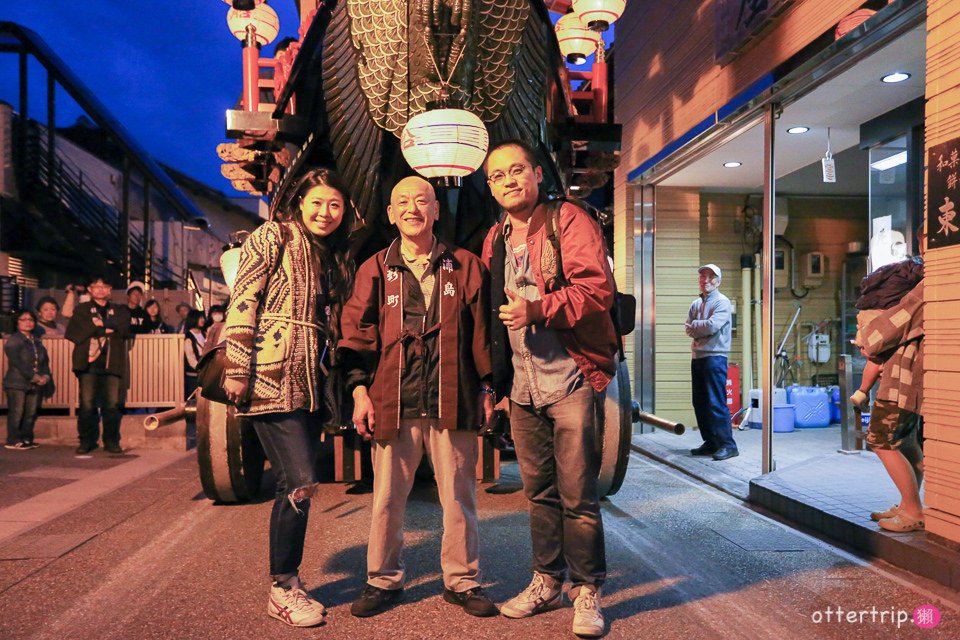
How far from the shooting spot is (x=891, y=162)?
632cm

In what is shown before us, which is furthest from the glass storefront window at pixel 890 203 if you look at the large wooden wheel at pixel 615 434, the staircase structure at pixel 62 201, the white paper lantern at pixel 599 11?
the staircase structure at pixel 62 201

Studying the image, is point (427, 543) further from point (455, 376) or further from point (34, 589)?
point (34, 589)

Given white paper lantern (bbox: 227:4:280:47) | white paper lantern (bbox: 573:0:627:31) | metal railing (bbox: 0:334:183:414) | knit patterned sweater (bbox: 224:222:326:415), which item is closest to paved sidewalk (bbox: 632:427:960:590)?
knit patterned sweater (bbox: 224:222:326:415)

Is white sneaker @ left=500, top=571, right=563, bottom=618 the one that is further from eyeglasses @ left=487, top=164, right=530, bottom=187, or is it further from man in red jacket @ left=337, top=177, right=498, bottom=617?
eyeglasses @ left=487, top=164, right=530, bottom=187

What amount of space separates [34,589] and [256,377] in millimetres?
1485

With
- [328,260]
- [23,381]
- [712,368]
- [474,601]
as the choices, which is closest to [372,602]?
[474,601]

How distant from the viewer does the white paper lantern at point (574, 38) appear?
6590 millimetres

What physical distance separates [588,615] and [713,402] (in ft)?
14.2

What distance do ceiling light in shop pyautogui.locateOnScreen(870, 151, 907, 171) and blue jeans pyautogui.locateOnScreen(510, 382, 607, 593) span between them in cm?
499

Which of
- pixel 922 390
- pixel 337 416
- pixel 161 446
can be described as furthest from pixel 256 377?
pixel 161 446

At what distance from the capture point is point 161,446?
7703 mm

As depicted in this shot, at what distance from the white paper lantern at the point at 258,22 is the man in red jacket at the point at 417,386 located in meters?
4.81

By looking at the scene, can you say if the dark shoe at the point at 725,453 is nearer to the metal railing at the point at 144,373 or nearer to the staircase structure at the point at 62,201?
the metal railing at the point at 144,373

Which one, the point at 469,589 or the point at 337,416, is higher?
the point at 337,416
